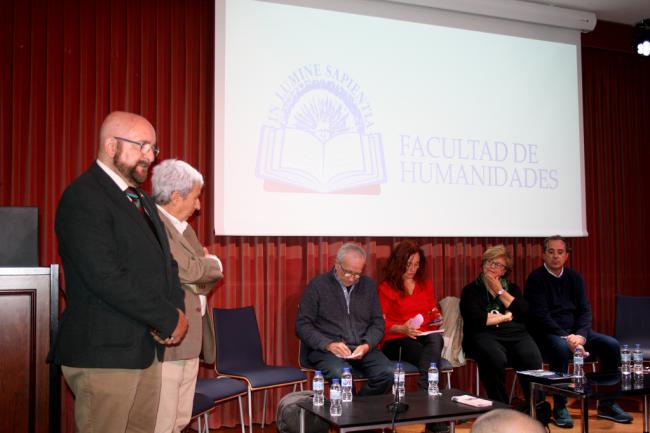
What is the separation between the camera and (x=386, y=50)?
5.13 meters

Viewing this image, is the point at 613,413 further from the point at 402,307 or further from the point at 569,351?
the point at 402,307

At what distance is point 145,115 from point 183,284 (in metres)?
2.11

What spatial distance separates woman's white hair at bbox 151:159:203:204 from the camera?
290cm

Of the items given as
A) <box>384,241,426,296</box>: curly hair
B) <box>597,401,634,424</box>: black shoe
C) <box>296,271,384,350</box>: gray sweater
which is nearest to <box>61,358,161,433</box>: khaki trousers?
<box>296,271,384,350</box>: gray sweater

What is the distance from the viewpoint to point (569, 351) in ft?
16.0

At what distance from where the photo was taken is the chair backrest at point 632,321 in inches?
213

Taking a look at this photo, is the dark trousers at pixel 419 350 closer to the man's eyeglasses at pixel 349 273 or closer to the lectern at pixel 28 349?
the man's eyeglasses at pixel 349 273

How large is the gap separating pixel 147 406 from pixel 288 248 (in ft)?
8.59

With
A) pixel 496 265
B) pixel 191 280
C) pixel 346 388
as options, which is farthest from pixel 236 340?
pixel 496 265

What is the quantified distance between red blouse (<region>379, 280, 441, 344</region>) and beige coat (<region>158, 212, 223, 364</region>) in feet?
6.95

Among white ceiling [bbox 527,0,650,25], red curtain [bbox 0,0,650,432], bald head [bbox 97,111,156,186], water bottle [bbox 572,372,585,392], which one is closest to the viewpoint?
bald head [bbox 97,111,156,186]

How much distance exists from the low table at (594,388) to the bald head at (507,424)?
8.38ft

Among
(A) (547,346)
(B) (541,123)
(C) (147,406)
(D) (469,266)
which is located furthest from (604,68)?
(C) (147,406)

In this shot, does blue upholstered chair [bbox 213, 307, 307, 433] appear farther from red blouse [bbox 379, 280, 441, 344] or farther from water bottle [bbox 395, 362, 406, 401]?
red blouse [bbox 379, 280, 441, 344]
